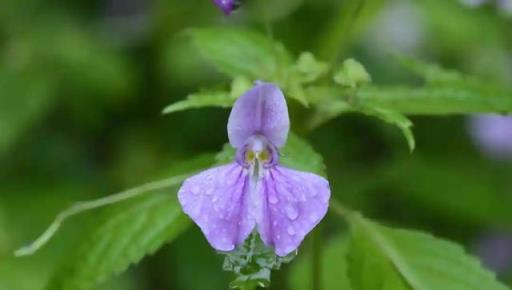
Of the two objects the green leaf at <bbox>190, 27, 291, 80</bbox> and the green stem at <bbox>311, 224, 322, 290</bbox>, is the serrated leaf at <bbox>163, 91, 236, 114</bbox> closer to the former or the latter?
the green leaf at <bbox>190, 27, 291, 80</bbox>

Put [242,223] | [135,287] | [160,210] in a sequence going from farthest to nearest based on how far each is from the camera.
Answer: [135,287]
[160,210]
[242,223]

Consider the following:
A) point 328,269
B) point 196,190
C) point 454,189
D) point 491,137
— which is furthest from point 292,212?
point 491,137

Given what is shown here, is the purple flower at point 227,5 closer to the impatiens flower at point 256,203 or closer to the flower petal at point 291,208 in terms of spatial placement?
the impatiens flower at point 256,203

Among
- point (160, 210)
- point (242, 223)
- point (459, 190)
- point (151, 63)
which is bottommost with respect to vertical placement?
point (459, 190)

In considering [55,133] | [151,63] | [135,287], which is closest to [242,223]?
[135,287]

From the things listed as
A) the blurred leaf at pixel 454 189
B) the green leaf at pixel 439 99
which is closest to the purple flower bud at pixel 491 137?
the blurred leaf at pixel 454 189

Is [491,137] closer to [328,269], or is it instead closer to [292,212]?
[328,269]

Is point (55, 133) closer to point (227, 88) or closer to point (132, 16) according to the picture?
point (132, 16)
